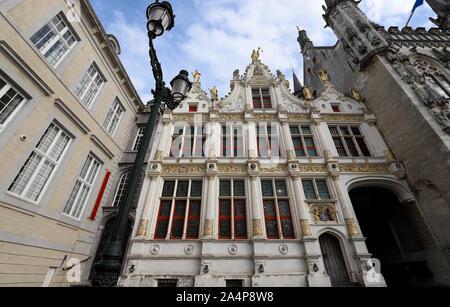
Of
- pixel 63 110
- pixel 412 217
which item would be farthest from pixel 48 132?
pixel 412 217

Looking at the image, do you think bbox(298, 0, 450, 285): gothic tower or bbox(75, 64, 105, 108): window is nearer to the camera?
bbox(298, 0, 450, 285): gothic tower

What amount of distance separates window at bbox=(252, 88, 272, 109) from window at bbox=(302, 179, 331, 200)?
579 centimetres

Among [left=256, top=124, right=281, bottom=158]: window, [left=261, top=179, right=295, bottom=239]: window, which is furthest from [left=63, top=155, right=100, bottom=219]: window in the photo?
[left=256, top=124, right=281, bottom=158]: window

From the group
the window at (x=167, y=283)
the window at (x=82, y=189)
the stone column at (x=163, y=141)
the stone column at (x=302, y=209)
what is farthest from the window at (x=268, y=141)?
the window at (x=82, y=189)

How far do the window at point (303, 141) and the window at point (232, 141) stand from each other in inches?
129

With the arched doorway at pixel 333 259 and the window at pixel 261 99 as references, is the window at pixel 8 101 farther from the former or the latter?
the arched doorway at pixel 333 259

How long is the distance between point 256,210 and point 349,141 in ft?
25.4

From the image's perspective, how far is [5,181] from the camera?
19.8 ft

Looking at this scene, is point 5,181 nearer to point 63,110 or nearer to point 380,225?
point 63,110

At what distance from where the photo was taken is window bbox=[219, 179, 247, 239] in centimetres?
871

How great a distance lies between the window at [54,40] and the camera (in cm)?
740

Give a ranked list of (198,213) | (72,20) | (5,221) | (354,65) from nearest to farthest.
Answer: (5,221) → (72,20) → (198,213) → (354,65)

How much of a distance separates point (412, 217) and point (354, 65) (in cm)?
1112

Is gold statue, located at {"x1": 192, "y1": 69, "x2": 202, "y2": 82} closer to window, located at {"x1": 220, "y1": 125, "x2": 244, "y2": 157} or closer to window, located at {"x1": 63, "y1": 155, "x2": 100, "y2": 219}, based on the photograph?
window, located at {"x1": 220, "y1": 125, "x2": 244, "y2": 157}
